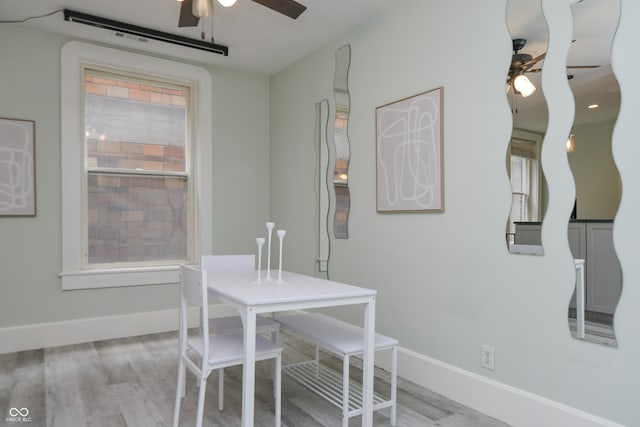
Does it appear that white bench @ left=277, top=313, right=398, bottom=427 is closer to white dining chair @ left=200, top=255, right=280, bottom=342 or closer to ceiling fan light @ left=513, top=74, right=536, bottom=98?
white dining chair @ left=200, top=255, right=280, bottom=342

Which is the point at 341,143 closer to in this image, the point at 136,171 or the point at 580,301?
the point at 136,171

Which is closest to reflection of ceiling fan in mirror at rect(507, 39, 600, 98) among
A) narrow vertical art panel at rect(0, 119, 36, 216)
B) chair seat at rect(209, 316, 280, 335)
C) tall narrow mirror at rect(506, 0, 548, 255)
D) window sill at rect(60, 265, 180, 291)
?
tall narrow mirror at rect(506, 0, 548, 255)

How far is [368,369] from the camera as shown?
2096 mm

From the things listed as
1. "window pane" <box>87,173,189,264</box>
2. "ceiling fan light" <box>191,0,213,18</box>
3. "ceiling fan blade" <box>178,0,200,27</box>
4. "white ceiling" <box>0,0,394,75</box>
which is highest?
"white ceiling" <box>0,0,394,75</box>

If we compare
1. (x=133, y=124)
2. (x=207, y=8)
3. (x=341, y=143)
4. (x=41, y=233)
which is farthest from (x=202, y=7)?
(x=41, y=233)

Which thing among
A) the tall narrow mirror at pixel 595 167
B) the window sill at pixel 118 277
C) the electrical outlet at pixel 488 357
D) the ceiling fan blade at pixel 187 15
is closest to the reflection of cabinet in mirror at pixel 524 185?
the tall narrow mirror at pixel 595 167

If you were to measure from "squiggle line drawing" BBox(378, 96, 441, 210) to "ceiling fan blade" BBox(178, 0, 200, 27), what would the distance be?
55.1 inches

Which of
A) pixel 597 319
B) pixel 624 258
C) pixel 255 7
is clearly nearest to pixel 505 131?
pixel 624 258

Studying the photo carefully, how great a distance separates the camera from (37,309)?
11.5 feet

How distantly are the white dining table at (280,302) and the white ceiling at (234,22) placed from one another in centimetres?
202

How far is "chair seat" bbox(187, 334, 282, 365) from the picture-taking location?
79.5 inches

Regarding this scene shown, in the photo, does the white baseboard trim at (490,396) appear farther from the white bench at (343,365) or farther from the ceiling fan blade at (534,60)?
the ceiling fan blade at (534,60)

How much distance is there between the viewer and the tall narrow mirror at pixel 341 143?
3502 millimetres

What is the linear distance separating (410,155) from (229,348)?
1669 millimetres
